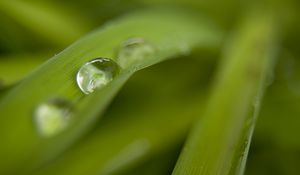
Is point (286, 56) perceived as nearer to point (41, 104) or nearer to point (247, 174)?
point (247, 174)

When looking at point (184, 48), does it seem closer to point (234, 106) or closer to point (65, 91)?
point (234, 106)

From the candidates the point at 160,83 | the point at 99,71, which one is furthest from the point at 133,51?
the point at 160,83

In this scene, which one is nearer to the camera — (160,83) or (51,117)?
(51,117)

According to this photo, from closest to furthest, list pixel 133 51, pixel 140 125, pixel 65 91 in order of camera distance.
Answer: pixel 65 91, pixel 133 51, pixel 140 125

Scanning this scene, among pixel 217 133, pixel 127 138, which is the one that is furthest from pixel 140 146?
pixel 217 133

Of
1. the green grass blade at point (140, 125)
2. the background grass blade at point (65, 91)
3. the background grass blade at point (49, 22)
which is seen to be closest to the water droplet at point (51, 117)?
the background grass blade at point (65, 91)

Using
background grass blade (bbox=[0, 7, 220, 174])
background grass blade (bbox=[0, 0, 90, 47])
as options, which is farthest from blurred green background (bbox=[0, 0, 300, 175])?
background grass blade (bbox=[0, 7, 220, 174])

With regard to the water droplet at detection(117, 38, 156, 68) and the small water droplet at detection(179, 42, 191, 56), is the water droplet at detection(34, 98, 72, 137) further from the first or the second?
the small water droplet at detection(179, 42, 191, 56)
